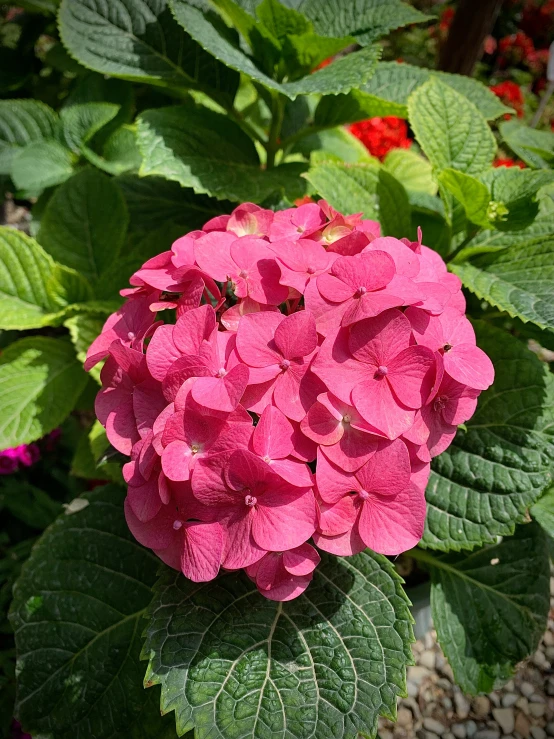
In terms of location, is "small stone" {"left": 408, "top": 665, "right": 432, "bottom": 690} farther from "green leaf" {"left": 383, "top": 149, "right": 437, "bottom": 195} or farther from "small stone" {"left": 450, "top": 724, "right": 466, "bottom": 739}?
"green leaf" {"left": 383, "top": 149, "right": 437, "bottom": 195}

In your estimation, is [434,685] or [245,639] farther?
[434,685]

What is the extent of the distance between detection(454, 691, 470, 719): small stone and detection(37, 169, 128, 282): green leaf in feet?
4.56

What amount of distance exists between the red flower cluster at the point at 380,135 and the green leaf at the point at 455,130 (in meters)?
1.10

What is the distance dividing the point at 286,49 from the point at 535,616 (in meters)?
1.22

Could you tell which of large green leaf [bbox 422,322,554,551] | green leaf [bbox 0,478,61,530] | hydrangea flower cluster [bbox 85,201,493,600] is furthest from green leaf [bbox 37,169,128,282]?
large green leaf [bbox 422,322,554,551]

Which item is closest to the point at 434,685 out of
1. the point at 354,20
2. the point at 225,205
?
the point at 225,205

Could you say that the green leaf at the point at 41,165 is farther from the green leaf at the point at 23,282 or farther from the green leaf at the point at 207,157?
the green leaf at the point at 207,157

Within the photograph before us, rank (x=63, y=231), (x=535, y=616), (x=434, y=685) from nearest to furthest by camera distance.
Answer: (x=535, y=616) → (x=63, y=231) → (x=434, y=685)

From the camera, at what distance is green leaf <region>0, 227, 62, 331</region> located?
4.19 feet

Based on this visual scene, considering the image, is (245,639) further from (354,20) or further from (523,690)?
(354,20)

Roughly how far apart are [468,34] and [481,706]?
2.49 metres

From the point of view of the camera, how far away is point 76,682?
952mm

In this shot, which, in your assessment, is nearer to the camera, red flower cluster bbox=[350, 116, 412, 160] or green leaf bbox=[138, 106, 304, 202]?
green leaf bbox=[138, 106, 304, 202]

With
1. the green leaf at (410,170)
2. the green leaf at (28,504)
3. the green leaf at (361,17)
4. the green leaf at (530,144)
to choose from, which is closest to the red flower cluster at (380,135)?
the green leaf at (410,170)
